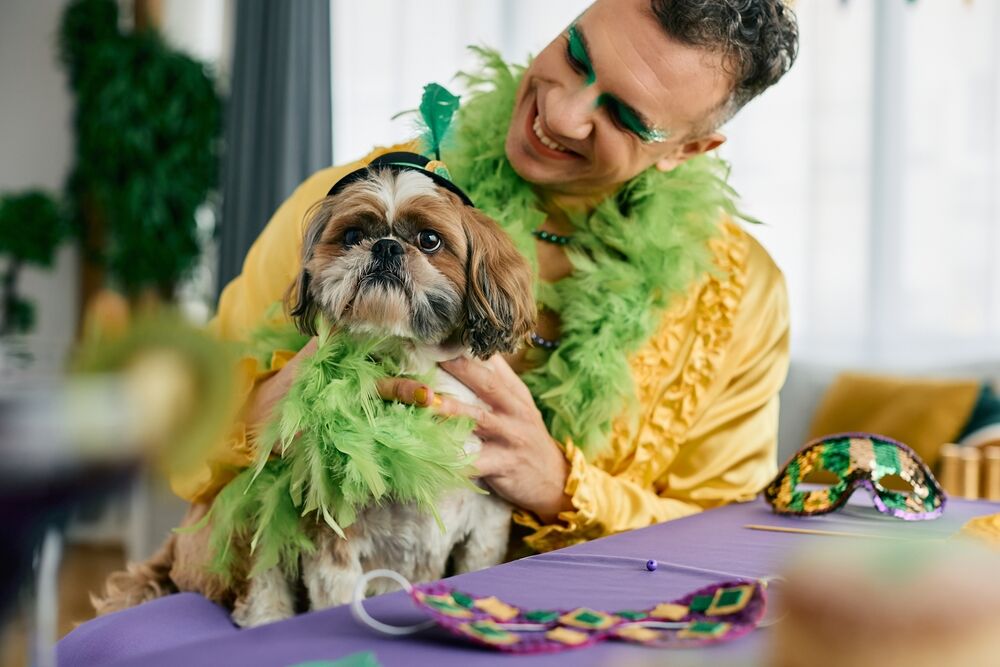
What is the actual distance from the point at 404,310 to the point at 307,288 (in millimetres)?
140

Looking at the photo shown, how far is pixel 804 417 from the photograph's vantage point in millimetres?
3713

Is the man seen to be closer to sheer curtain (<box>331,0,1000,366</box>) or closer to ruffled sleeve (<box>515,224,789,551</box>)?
ruffled sleeve (<box>515,224,789,551</box>)

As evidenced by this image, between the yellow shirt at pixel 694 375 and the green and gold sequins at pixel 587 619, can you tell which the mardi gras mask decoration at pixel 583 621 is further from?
Result: the yellow shirt at pixel 694 375

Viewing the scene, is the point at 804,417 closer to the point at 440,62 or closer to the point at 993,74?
the point at 993,74

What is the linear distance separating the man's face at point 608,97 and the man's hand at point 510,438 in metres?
0.33

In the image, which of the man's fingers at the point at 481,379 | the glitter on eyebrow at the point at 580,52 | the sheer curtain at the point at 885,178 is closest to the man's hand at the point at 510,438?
the man's fingers at the point at 481,379

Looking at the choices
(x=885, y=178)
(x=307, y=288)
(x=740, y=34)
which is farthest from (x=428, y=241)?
(x=885, y=178)

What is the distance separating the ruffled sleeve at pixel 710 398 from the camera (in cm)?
154

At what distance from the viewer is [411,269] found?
1.17 metres

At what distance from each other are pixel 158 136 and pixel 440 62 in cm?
141

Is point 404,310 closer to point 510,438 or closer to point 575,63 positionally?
point 510,438

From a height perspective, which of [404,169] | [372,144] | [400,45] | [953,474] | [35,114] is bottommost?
[953,474]

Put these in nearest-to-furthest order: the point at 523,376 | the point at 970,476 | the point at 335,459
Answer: the point at 335,459 → the point at 523,376 → the point at 970,476

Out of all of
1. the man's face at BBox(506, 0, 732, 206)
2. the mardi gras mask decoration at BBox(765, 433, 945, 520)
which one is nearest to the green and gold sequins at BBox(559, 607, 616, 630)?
the mardi gras mask decoration at BBox(765, 433, 945, 520)
